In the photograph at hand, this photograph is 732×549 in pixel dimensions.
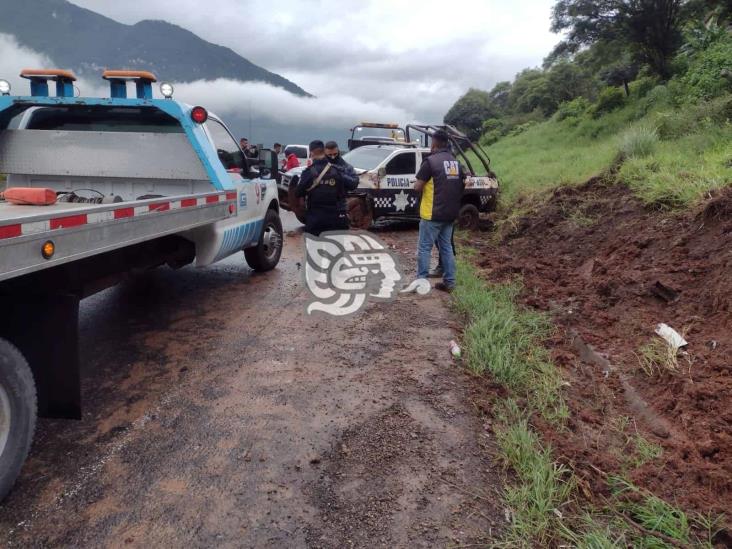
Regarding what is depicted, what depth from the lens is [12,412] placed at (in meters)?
2.38

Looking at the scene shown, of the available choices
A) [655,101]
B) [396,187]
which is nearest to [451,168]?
[396,187]

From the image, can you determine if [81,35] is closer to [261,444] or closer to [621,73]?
[621,73]

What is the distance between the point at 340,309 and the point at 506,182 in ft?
28.9

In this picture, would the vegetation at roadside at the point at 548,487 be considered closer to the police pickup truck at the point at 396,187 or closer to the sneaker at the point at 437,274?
the sneaker at the point at 437,274

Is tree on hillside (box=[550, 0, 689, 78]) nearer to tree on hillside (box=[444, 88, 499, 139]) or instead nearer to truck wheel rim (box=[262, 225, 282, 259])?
truck wheel rim (box=[262, 225, 282, 259])

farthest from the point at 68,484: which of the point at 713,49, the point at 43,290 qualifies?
the point at 713,49

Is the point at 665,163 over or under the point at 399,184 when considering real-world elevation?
over

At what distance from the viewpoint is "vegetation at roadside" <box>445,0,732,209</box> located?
7.11 metres

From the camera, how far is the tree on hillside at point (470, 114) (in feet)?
166

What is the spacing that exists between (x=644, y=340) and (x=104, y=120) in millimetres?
5084

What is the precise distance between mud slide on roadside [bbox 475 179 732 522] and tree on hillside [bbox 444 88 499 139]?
141 feet

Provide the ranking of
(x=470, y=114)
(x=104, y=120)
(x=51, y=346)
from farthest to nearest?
(x=470, y=114) < (x=104, y=120) < (x=51, y=346)

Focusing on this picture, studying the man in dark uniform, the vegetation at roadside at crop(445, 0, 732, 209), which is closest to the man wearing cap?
the man in dark uniform

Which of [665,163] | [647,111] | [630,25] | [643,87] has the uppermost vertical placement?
[630,25]
